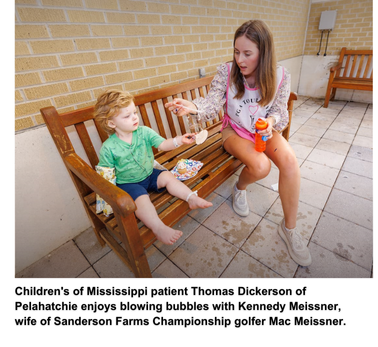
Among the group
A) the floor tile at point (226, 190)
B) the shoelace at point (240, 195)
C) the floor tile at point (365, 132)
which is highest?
the shoelace at point (240, 195)

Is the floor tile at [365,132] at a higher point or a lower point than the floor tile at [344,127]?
lower

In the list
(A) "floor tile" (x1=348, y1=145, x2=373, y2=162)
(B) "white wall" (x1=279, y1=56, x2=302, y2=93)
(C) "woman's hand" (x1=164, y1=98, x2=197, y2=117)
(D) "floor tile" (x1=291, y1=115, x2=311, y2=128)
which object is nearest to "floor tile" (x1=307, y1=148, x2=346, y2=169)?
(A) "floor tile" (x1=348, y1=145, x2=373, y2=162)

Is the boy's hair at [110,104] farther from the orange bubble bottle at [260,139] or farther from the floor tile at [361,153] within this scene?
the floor tile at [361,153]

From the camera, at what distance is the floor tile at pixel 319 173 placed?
2.46 metres

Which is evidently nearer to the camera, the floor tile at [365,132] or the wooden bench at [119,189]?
the wooden bench at [119,189]

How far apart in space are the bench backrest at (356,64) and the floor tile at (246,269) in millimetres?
4646

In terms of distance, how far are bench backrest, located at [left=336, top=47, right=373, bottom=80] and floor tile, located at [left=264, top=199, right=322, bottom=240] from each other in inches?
151

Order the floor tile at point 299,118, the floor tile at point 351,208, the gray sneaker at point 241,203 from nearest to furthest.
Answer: the floor tile at point 351,208
the gray sneaker at point 241,203
the floor tile at point 299,118

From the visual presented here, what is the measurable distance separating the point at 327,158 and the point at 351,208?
3.18 ft

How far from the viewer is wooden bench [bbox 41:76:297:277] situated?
3.89 feet

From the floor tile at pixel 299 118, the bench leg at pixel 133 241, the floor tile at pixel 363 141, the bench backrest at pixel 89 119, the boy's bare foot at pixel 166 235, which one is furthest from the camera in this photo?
the floor tile at pixel 299 118

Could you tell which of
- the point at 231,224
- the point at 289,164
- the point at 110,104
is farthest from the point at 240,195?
the point at 110,104

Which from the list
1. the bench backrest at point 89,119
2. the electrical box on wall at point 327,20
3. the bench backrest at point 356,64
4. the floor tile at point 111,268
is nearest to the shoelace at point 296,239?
the floor tile at point 111,268
